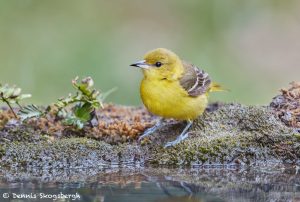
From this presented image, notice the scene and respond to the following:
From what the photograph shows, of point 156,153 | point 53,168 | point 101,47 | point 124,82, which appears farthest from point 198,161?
point 101,47

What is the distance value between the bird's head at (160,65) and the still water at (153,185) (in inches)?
39.7

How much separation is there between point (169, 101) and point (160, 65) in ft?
1.31

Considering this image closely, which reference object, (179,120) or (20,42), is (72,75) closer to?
(20,42)

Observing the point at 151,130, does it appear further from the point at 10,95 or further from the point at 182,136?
the point at 10,95

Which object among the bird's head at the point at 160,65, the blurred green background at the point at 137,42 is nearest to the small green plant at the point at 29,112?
the bird's head at the point at 160,65

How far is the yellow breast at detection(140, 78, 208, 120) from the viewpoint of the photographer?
495 centimetres

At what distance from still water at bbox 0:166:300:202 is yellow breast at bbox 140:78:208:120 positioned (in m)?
0.64

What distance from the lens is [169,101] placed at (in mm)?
4973

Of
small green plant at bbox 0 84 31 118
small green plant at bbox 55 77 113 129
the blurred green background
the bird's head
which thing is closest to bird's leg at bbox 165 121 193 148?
the bird's head

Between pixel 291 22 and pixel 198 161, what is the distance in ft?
24.6

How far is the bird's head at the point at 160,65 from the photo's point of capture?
17.1ft

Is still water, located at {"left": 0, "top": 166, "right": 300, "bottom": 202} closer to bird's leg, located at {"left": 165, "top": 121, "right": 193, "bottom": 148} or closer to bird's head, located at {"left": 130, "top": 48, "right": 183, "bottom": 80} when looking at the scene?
bird's leg, located at {"left": 165, "top": 121, "right": 193, "bottom": 148}

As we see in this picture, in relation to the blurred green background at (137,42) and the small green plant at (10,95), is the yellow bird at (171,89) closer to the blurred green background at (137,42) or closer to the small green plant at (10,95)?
the small green plant at (10,95)

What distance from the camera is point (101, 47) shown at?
1012 centimetres
